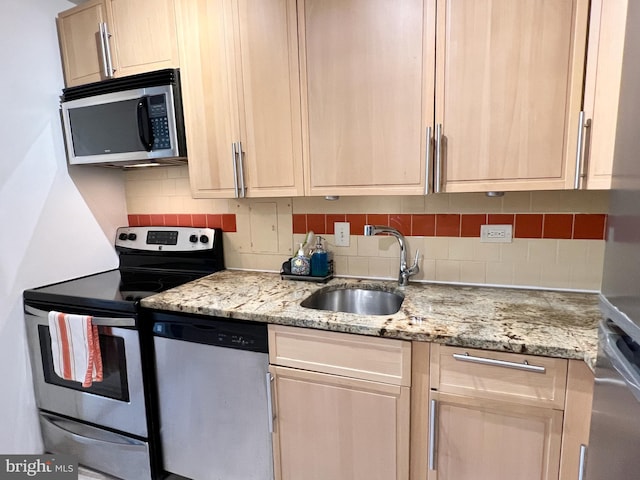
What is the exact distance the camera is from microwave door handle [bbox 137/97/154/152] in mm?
1673

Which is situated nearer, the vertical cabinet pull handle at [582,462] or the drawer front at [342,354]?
the vertical cabinet pull handle at [582,462]

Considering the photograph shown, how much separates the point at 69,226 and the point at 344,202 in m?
1.49

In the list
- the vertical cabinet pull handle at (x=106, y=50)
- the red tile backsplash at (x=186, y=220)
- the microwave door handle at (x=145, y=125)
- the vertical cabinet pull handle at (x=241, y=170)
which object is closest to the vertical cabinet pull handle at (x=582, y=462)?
the vertical cabinet pull handle at (x=241, y=170)

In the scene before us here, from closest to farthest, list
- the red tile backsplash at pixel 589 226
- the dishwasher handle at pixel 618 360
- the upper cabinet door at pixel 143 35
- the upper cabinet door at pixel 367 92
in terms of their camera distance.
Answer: the dishwasher handle at pixel 618 360 < the upper cabinet door at pixel 367 92 < the red tile backsplash at pixel 589 226 < the upper cabinet door at pixel 143 35

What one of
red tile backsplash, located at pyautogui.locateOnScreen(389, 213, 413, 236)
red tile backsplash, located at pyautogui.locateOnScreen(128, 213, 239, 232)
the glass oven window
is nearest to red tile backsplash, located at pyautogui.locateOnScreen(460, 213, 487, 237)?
red tile backsplash, located at pyautogui.locateOnScreen(389, 213, 413, 236)

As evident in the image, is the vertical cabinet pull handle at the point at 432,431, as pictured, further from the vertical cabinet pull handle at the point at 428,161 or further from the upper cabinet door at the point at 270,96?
the upper cabinet door at the point at 270,96

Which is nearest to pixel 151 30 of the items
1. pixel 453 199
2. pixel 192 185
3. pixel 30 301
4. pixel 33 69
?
pixel 33 69

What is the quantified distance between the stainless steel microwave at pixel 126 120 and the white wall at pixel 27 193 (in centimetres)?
11

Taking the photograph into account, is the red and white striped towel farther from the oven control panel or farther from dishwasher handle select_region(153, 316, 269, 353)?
the oven control panel

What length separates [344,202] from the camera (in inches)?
71.0

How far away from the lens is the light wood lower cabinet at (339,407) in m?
1.21

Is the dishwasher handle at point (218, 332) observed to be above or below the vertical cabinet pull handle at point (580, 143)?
below

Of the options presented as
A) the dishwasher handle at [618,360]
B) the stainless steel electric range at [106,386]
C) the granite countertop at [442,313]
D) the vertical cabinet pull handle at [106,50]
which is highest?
the vertical cabinet pull handle at [106,50]

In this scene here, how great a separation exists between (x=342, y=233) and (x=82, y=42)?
64.8 inches
